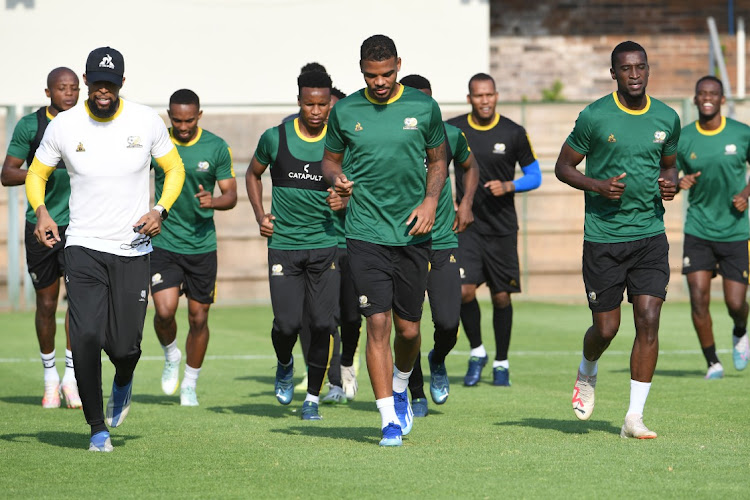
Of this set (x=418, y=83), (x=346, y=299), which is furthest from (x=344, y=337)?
(x=418, y=83)

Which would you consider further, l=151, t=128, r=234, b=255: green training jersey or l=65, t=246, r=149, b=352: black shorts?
l=151, t=128, r=234, b=255: green training jersey

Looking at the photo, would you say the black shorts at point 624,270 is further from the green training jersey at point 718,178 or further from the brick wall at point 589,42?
the brick wall at point 589,42

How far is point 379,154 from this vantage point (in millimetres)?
8070

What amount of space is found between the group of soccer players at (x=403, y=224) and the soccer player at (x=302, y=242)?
0.01m

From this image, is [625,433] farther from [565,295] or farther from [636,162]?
[565,295]

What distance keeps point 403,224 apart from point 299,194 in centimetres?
206

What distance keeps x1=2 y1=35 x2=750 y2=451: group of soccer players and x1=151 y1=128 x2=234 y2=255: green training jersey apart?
0.01 m

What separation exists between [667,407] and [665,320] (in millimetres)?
8719

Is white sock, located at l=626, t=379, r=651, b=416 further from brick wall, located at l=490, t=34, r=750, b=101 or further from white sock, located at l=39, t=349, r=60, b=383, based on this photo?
brick wall, located at l=490, t=34, r=750, b=101

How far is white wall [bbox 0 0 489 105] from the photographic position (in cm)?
2298

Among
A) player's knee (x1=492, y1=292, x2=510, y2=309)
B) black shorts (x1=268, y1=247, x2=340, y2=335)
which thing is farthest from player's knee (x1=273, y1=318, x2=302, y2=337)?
player's knee (x1=492, y1=292, x2=510, y2=309)

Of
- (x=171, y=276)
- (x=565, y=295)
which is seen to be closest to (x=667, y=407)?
(x=171, y=276)

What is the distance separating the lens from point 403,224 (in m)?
8.19

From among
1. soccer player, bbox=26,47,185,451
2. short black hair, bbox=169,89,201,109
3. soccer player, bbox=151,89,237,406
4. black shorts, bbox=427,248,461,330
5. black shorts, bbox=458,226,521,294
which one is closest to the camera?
soccer player, bbox=26,47,185,451
